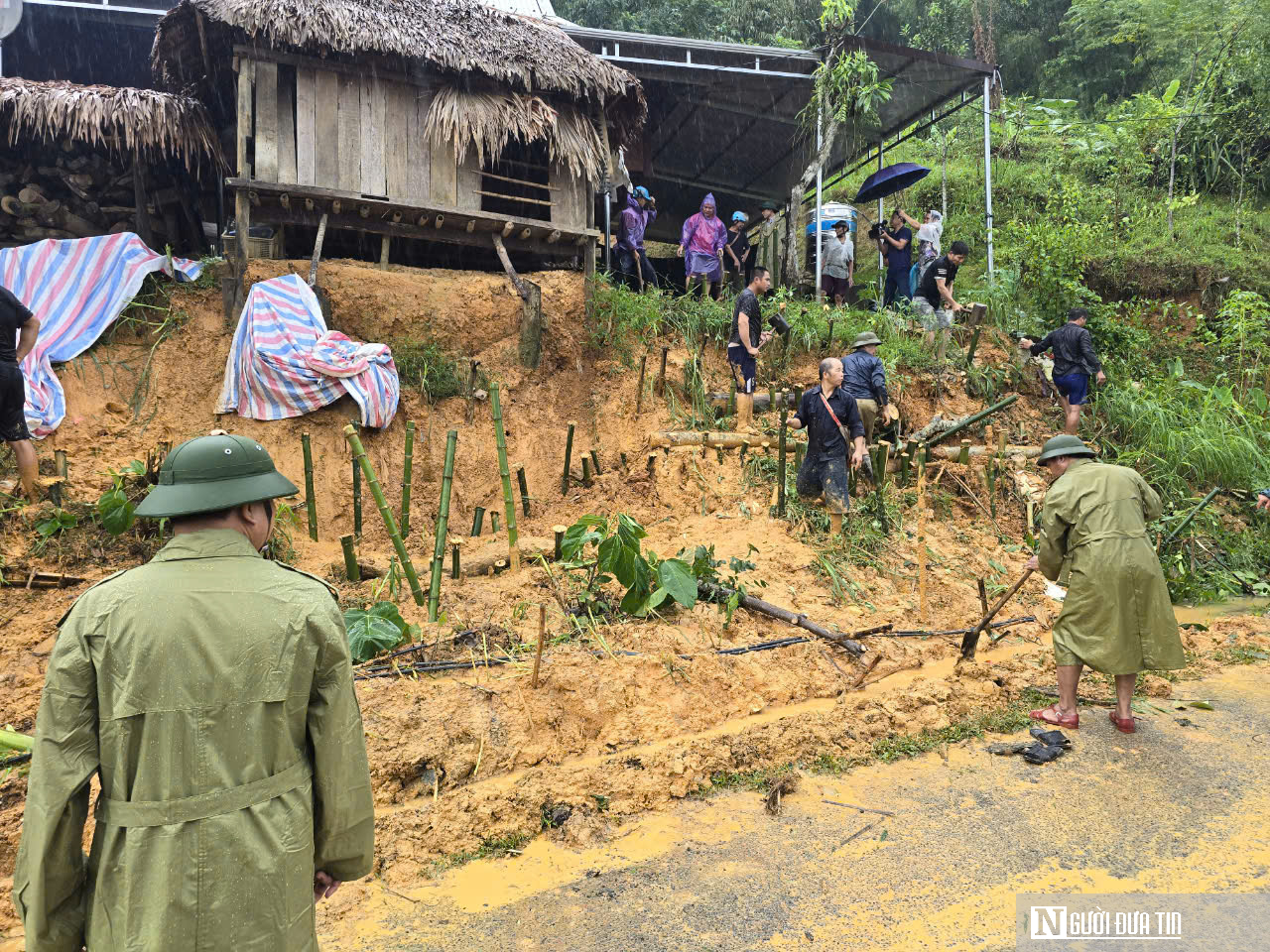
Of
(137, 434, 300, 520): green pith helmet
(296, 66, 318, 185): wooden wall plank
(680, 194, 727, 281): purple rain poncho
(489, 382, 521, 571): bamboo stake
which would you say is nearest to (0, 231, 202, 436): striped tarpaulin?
(296, 66, 318, 185): wooden wall plank

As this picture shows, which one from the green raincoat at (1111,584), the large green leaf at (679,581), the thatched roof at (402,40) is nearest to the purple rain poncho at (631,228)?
the thatched roof at (402,40)

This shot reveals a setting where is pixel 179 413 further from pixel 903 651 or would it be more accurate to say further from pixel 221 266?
pixel 903 651

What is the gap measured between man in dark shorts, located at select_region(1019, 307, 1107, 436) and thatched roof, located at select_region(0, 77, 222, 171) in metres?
9.81

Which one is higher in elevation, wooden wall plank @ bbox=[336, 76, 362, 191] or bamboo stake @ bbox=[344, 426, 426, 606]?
wooden wall plank @ bbox=[336, 76, 362, 191]

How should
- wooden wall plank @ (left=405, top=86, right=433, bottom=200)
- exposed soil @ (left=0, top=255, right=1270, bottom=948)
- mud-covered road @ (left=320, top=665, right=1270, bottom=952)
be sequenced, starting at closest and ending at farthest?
mud-covered road @ (left=320, top=665, right=1270, bottom=952) < exposed soil @ (left=0, top=255, right=1270, bottom=948) < wooden wall plank @ (left=405, top=86, right=433, bottom=200)

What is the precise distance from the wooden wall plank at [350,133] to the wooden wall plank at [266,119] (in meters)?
0.66

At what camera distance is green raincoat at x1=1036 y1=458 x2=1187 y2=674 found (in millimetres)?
4336

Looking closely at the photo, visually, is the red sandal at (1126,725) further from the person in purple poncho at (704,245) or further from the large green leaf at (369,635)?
the person in purple poncho at (704,245)

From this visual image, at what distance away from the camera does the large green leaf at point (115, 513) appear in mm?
6127

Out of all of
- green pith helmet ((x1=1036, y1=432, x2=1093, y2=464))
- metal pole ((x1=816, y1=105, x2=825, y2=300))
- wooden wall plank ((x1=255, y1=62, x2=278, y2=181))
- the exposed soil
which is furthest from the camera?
metal pole ((x1=816, y1=105, x2=825, y2=300))

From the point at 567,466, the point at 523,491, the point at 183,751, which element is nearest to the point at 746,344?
the point at 567,466

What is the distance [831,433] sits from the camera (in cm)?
717

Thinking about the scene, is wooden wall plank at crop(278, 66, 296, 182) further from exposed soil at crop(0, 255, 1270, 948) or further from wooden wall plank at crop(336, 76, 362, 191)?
exposed soil at crop(0, 255, 1270, 948)

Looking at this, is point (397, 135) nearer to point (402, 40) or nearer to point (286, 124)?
point (402, 40)
